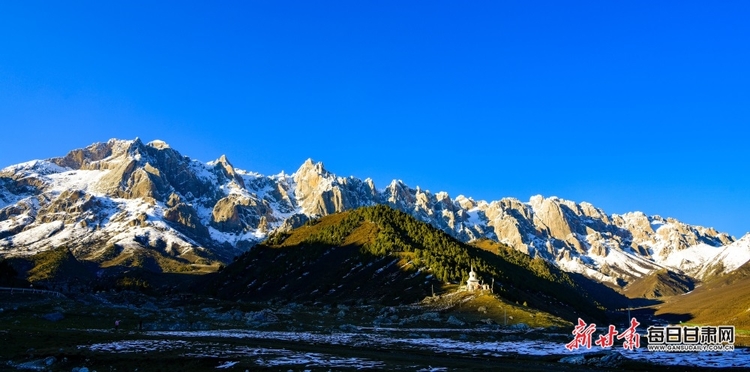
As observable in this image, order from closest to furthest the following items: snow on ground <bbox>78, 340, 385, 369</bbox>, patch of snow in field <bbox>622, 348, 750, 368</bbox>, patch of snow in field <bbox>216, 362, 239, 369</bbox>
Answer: patch of snow in field <bbox>216, 362, 239, 369</bbox> → snow on ground <bbox>78, 340, 385, 369</bbox> → patch of snow in field <bbox>622, 348, 750, 368</bbox>

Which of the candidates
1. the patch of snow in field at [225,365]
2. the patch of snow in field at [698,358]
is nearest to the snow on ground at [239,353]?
the patch of snow in field at [225,365]

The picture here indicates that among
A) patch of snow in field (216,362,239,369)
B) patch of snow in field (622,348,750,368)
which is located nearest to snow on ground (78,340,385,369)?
patch of snow in field (216,362,239,369)

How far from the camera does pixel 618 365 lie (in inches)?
1716

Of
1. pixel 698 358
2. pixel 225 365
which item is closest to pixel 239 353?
pixel 225 365

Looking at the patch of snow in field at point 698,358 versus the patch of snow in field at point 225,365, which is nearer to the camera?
the patch of snow in field at point 225,365

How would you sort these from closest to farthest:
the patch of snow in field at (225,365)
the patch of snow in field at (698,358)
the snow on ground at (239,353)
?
the patch of snow in field at (225,365) → the snow on ground at (239,353) → the patch of snow in field at (698,358)

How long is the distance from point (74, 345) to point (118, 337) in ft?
32.2

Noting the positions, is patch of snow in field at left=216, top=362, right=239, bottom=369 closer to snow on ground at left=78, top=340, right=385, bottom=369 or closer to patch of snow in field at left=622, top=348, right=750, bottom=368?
snow on ground at left=78, top=340, right=385, bottom=369

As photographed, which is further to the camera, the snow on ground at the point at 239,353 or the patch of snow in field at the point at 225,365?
the snow on ground at the point at 239,353

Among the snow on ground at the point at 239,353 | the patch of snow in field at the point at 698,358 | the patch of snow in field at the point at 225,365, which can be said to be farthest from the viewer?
the patch of snow in field at the point at 698,358

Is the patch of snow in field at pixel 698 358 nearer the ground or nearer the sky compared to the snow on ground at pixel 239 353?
nearer the sky

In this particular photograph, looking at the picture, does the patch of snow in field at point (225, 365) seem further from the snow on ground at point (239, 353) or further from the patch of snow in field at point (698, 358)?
the patch of snow in field at point (698, 358)

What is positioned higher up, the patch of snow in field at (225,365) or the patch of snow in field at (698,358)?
the patch of snow in field at (698,358)

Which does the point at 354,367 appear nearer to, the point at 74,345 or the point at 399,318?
the point at 74,345
